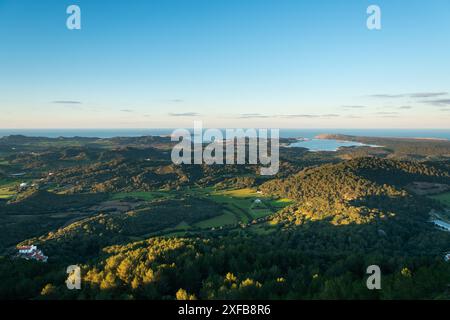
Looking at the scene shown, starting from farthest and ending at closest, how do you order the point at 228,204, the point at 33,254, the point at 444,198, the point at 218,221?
the point at 228,204 → the point at 444,198 → the point at 218,221 → the point at 33,254

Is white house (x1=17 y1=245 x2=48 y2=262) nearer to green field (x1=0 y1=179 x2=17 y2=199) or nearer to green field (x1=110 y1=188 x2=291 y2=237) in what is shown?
green field (x1=110 y1=188 x2=291 y2=237)

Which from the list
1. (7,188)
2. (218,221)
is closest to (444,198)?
(218,221)

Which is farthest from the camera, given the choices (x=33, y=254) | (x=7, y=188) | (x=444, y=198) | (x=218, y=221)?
(x=7, y=188)

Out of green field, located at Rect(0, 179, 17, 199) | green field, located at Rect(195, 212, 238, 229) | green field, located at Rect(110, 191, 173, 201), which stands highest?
green field, located at Rect(0, 179, 17, 199)

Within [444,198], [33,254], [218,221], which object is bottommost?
[218,221]

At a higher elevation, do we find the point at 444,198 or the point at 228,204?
the point at 444,198

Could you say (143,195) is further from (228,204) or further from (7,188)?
(7,188)

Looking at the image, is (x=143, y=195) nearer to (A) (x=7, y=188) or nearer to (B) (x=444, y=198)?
(A) (x=7, y=188)

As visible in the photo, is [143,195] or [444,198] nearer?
[444,198]

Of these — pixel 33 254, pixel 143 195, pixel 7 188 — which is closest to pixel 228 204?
pixel 143 195

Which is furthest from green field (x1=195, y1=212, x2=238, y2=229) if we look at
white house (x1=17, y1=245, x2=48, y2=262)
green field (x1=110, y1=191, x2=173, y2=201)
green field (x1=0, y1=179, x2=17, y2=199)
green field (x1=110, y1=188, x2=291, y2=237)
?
green field (x1=0, y1=179, x2=17, y2=199)

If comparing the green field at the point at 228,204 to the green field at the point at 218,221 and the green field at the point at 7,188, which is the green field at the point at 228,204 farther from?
the green field at the point at 7,188
